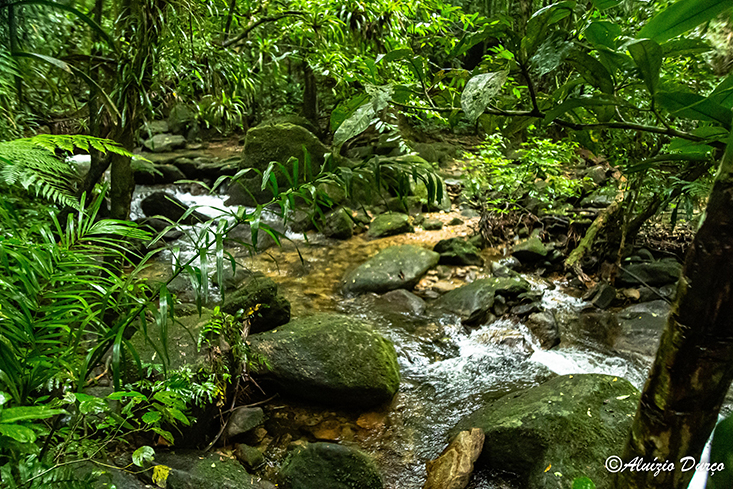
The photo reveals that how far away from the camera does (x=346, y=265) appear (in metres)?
5.47

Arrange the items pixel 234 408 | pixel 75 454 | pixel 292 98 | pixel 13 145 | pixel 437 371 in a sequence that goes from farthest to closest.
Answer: pixel 292 98 → pixel 437 371 → pixel 234 408 → pixel 13 145 → pixel 75 454

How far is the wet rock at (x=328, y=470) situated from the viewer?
2.21m

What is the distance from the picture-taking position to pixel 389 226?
6.39 metres

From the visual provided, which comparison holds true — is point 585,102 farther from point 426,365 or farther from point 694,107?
point 426,365

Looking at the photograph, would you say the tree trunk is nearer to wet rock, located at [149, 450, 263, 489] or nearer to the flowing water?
the flowing water

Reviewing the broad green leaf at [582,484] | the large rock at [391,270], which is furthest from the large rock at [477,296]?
the broad green leaf at [582,484]

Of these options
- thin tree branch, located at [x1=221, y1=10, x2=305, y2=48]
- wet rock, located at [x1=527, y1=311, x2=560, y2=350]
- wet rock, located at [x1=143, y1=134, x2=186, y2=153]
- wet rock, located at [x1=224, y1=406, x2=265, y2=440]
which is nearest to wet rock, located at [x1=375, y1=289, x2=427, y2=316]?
wet rock, located at [x1=527, y1=311, x2=560, y2=350]

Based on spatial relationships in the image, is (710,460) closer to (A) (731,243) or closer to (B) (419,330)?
(A) (731,243)

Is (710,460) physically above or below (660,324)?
above

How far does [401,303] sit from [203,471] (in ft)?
9.04

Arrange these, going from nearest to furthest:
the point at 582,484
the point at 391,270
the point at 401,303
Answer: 1. the point at 582,484
2. the point at 401,303
3. the point at 391,270

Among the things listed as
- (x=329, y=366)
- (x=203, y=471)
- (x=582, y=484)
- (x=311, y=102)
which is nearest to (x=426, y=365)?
(x=329, y=366)

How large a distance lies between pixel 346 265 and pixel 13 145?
156 inches

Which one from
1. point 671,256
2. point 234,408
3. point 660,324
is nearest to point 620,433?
point 660,324
